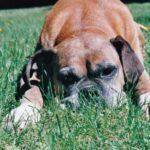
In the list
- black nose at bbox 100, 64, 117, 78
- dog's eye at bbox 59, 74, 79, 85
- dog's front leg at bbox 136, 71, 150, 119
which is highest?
black nose at bbox 100, 64, 117, 78

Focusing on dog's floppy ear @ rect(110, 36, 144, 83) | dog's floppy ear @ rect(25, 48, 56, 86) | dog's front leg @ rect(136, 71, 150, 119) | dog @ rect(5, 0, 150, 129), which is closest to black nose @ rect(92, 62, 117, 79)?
dog @ rect(5, 0, 150, 129)

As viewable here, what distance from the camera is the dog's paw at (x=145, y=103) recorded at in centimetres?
390

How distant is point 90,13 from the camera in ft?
16.9

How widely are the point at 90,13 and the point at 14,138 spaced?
2020 millimetres

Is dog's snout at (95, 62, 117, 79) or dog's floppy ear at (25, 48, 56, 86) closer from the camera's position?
dog's snout at (95, 62, 117, 79)

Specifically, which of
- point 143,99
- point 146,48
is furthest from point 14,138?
point 146,48

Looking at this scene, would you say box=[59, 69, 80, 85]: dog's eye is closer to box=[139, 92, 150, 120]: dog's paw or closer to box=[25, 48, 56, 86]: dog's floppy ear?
box=[25, 48, 56, 86]: dog's floppy ear

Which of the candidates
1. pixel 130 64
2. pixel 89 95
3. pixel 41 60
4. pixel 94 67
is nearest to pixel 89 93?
pixel 89 95

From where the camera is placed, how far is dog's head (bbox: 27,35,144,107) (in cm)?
423

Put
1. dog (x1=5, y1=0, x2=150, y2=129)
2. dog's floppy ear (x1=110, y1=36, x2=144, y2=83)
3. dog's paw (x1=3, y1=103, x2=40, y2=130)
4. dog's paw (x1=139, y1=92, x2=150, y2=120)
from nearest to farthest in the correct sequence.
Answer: dog's paw (x1=3, y1=103, x2=40, y2=130) < dog's paw (x1=139, y1=92, x2=150, y2=120) < dog (x1=5, y1=0, x2=150, y2=129) < dog's floppy ear (x1=110, y1=36, x2=144, y2=83)

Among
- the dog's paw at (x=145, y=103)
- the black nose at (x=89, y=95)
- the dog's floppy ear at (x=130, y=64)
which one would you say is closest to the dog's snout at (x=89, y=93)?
the black nose at (x=89, y=95)

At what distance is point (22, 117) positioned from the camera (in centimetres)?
387

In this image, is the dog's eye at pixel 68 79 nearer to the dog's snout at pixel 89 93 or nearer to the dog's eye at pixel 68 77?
the dog's eye at pixel 68 77

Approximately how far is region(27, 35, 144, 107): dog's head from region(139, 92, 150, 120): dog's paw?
0.19m
